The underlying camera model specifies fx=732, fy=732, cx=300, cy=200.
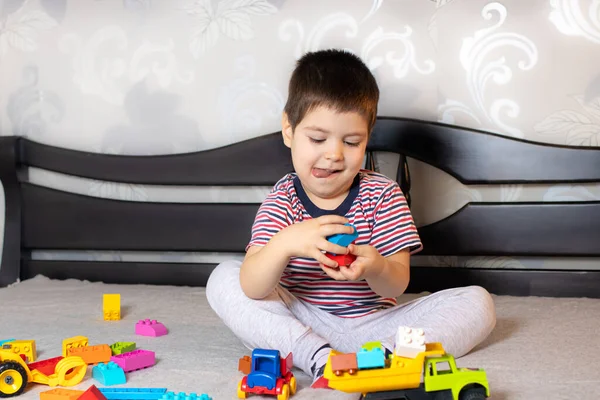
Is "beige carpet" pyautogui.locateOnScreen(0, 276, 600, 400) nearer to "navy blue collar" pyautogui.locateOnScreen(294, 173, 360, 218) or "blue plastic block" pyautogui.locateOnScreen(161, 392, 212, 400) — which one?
"blue plastic block" pyautogui.locateOnScreen(161, 392, 212, 400)

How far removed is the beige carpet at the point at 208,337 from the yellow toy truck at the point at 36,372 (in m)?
0.01

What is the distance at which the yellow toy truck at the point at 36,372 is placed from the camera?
1.03 m

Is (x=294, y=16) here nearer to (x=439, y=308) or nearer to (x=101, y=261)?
(x=101, y=261)

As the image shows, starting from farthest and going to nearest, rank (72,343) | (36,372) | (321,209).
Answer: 1. (321,209)
2. (72,343)
3. (36,372)

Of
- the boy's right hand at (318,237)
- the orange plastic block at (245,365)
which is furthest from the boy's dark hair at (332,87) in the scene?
the orange plastic block at (245,365)

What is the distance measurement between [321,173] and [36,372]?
54 centimetres

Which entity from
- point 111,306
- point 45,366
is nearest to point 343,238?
point 45,366

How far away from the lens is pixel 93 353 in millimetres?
1158

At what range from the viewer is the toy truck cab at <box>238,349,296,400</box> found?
983mm

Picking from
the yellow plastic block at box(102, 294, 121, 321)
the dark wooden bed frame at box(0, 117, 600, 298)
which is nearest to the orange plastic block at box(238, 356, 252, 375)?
the yellow plastic block at box(102, 294, 121, 321)

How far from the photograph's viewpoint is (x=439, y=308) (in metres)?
1.19

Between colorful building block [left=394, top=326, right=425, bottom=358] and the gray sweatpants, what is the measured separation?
0.22 meters

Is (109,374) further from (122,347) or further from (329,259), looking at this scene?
(329,259)

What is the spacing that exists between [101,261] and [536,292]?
1128 mm
